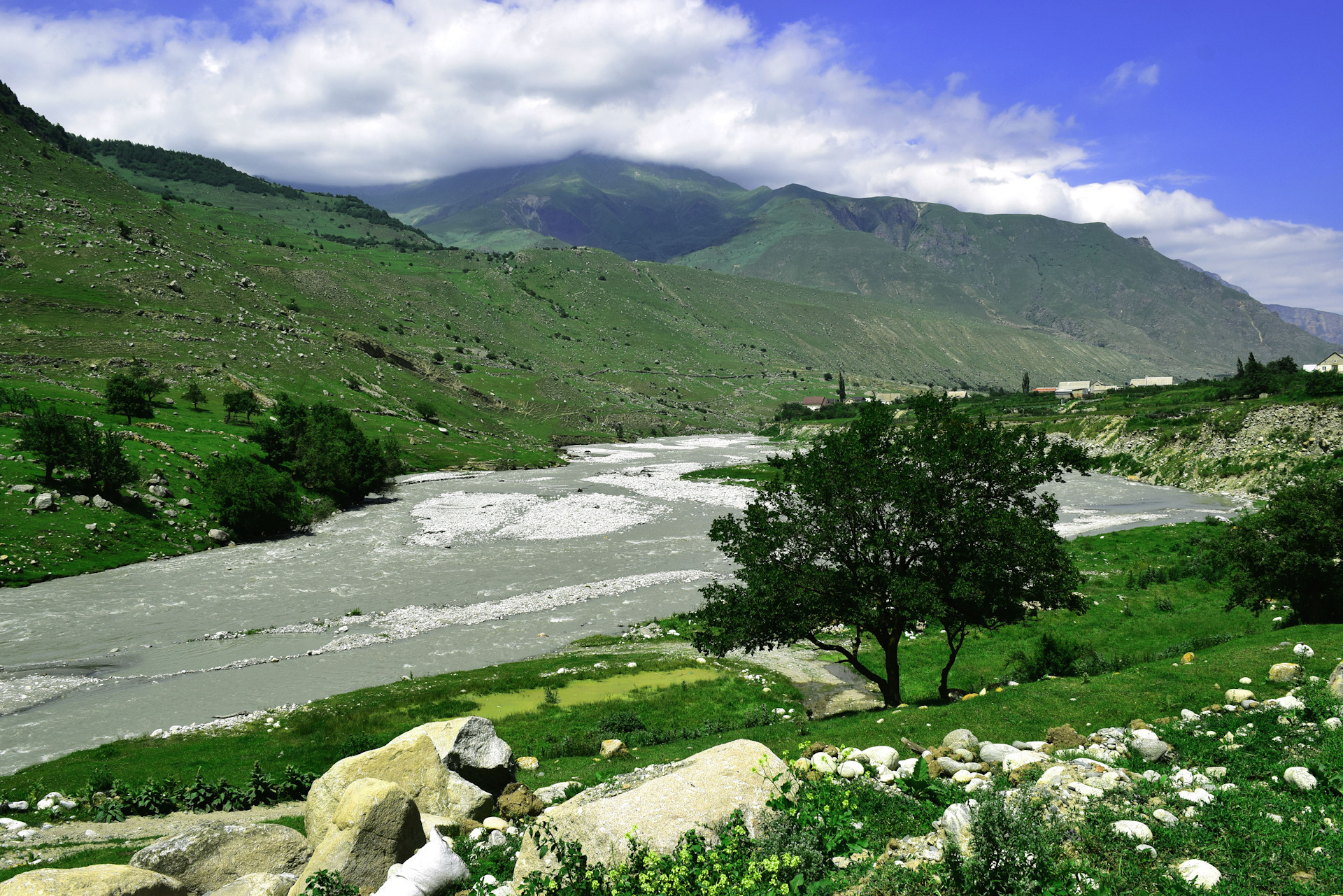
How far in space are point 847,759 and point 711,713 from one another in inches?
588

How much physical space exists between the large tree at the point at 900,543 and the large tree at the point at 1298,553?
32.2 ft

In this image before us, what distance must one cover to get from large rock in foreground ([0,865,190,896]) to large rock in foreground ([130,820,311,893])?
127cm

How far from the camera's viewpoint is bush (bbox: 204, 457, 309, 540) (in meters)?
62.8

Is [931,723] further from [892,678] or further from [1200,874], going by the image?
[1200,874]

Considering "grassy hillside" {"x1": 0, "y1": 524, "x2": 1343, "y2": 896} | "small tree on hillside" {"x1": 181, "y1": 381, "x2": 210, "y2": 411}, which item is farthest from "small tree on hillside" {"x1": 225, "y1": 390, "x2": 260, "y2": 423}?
"grassy hillside" {"x1": 0, "y1": 524, "x2": 1343, "y2": 896}

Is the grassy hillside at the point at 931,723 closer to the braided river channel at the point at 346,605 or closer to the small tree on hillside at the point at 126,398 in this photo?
the braided river channel at the point at 346,605

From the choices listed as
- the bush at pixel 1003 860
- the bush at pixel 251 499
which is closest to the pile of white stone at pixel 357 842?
the bush at pixel 1003 860

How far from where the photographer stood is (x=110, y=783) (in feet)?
61.5

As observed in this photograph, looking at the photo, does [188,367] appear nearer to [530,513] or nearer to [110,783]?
[530,513]

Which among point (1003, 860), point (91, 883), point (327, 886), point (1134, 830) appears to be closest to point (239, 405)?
point (91, 883)

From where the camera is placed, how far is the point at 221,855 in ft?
37.8

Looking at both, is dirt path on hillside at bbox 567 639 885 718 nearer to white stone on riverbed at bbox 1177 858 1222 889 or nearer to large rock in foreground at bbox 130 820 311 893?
white stone on riverbed at bbox 1177 858 1222 889

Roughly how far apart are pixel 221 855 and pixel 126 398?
90817 mm

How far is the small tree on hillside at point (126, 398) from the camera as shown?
258 ft
